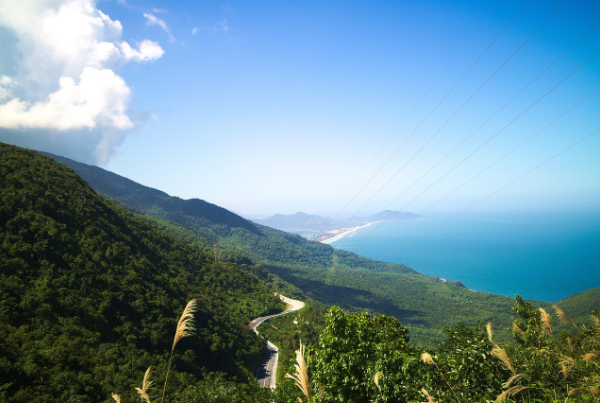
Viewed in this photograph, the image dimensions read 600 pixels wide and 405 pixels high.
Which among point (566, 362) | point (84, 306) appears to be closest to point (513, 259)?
point (566, 362)

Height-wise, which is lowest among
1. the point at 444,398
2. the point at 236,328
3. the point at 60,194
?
the point at 236,328

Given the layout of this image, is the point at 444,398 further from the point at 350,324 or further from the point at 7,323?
the point at 7,323

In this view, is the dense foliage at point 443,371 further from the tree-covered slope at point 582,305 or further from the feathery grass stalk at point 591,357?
the tree-covered slope at point 582,305

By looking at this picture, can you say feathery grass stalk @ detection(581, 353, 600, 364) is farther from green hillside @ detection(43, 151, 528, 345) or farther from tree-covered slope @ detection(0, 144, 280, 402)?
green hillside @ detection(43, 151, 528, 345)

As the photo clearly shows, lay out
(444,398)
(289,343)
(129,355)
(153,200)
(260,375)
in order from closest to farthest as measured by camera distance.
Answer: (444,398) → (129,355) → (260,375) → (289,343) → (153,200)

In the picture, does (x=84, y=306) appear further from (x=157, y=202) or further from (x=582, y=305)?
(x=157, y=202)

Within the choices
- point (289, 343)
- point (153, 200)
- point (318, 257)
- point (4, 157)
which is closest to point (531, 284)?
point (318, 257)

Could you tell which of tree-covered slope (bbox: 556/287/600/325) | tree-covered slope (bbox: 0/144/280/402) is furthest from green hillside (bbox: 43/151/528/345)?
tree-covered slope (bbox: 0/144/280/402)
